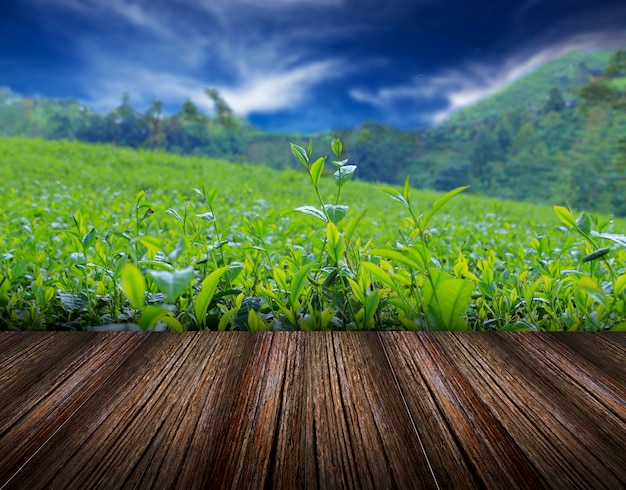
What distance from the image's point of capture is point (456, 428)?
470mm

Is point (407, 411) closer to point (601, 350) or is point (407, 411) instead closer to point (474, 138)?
point (601, 350)

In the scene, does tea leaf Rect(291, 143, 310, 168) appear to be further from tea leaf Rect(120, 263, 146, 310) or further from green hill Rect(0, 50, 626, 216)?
green hill Rect(0, 50, 626, 216)

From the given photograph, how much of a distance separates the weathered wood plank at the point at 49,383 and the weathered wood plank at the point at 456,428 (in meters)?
0.40

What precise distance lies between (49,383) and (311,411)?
13.8 inches

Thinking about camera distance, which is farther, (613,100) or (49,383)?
(613,100)

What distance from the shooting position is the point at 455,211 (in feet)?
11.4

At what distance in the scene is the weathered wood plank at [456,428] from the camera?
398 mm

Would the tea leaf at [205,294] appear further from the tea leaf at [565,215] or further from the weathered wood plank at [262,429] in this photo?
the tea leaf at [565,215]

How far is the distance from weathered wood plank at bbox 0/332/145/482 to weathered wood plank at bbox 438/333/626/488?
1.62 ft

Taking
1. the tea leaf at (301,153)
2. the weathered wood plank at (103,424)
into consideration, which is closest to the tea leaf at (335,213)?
the tea leaf at (301,153)

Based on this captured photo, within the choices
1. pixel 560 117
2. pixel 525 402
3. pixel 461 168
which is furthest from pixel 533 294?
pixel 560 117

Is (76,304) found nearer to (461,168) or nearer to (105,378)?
(105,378)

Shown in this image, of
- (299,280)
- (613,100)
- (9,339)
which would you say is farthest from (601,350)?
(613,100)

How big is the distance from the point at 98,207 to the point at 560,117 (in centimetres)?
1172
